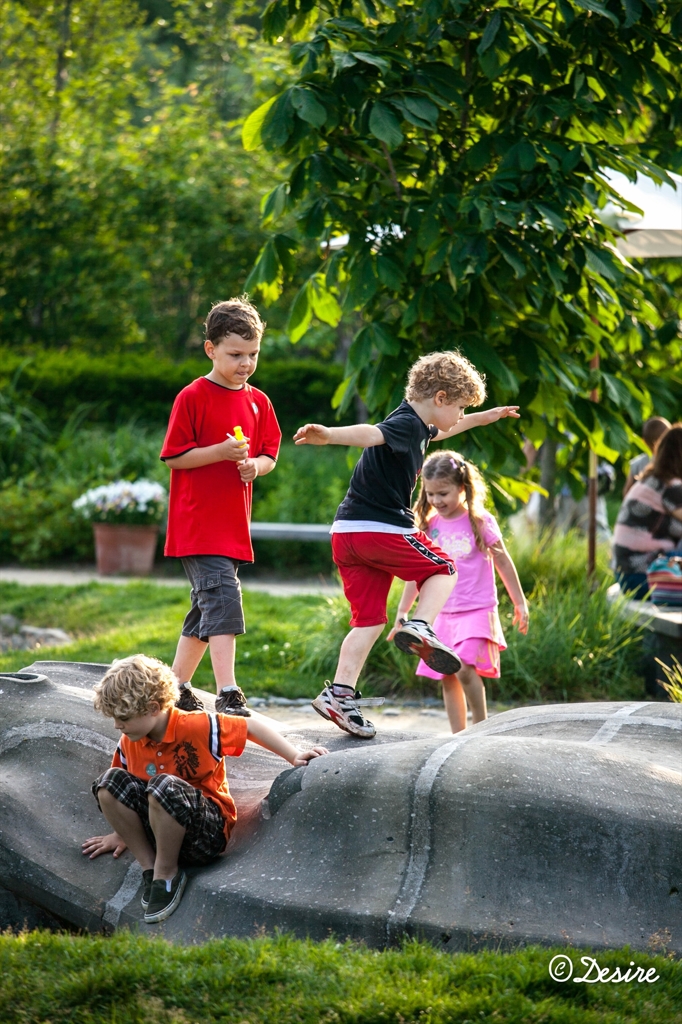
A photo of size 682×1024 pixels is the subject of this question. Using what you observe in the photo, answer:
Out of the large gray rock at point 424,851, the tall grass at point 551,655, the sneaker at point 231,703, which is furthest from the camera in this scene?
the tall grass at point 551,655

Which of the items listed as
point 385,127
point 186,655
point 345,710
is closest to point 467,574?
point 345,710

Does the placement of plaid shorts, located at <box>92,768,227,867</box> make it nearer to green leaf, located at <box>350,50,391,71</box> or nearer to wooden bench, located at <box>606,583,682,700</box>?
green leaf, located at <box>350,50,391,71</box>

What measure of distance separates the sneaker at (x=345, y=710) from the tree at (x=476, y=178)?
67.1 inches

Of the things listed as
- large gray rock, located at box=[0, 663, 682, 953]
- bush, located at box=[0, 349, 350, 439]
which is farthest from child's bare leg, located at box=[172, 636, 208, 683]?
bush, located at box=[0, 349, 350, 439]

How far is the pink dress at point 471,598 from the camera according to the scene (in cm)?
525

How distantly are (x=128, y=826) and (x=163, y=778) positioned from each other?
0.22 meters

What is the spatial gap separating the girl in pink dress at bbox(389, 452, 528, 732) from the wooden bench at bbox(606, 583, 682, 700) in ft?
5.19

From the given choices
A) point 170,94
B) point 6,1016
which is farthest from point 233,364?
point 170,94

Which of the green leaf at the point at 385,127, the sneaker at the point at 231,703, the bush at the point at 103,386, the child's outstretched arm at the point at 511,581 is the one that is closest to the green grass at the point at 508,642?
the child's outstretched arm at the point at 511,581

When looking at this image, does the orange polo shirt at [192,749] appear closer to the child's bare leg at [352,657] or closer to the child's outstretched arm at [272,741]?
the child's outstretched arm at [272,741]

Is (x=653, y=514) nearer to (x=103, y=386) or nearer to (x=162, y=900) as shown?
(x=162, y=900)

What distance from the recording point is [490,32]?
4969 millimetres

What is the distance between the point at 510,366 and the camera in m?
5.57

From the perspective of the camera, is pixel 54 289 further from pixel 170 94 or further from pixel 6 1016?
pixel 6 1016
